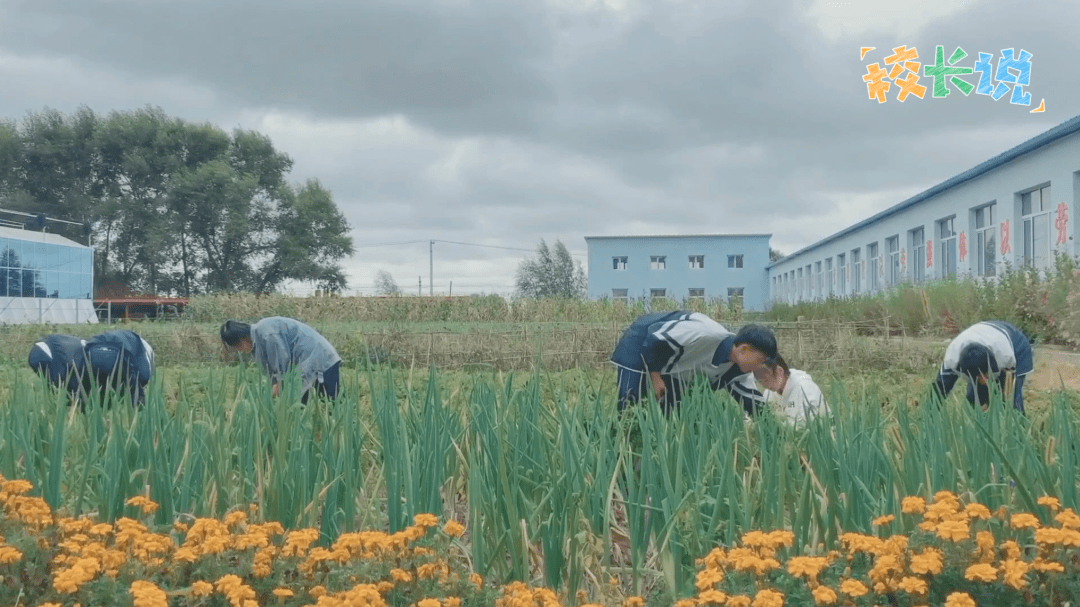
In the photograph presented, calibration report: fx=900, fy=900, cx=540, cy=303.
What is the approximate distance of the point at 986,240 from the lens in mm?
19438

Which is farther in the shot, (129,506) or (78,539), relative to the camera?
(129,506)

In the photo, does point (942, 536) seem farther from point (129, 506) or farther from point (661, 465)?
point (129, 506)

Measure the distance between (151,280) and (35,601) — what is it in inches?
1783

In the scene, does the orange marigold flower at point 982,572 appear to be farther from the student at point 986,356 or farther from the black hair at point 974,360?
the black hair at point 974,360

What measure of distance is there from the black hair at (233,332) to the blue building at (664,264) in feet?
136

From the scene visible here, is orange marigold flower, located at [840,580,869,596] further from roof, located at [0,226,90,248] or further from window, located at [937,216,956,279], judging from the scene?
roof, located at [0,226,90,248]

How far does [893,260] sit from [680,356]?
940 inches

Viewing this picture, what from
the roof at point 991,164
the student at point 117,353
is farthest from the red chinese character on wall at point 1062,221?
the student at point 117,353

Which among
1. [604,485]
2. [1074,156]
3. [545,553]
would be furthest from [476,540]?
[1074,156]

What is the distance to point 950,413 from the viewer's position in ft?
10.7

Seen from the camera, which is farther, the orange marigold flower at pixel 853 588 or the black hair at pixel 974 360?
the black hair at pixel 974 360

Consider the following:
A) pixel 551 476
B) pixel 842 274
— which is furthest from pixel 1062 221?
pixel 842 274

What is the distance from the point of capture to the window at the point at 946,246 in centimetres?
2171

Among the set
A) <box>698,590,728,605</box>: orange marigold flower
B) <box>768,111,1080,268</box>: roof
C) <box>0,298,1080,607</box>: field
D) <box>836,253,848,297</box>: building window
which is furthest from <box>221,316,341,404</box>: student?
<box>836,253,848,297</box>: building window
